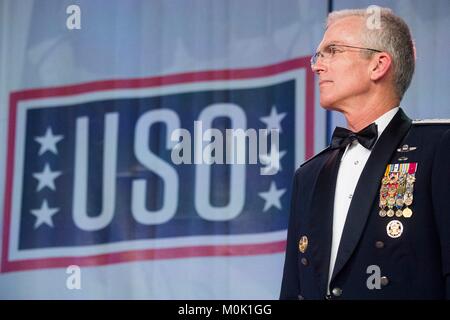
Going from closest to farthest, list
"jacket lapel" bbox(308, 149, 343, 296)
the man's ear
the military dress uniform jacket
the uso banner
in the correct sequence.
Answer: the military dress uniform jacket → "jacket lapel" bbox(308, 149, 343, 296) → the man's ear → the uso banner

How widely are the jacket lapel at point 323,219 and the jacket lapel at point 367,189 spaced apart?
47 millimetres

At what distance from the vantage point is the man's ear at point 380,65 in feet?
6.49

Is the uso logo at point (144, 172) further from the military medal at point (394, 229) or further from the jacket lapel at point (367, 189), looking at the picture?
the military medal at point (394, 229)

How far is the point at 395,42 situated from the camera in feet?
6.57

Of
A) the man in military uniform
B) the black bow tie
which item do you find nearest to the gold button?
the man in military uniform

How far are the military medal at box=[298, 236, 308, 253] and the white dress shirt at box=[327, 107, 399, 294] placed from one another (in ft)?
0.27

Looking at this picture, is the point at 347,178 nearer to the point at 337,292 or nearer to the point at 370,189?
the point at 370,189

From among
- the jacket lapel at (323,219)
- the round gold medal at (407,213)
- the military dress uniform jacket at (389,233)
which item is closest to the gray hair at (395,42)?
the military dress uniform jacket at (389,233)

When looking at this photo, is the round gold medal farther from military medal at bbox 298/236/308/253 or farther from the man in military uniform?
military medal at bbox 298/236/308/253

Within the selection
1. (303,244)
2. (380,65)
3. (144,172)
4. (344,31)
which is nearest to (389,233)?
(303,244)

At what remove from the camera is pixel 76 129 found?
3.72 metres

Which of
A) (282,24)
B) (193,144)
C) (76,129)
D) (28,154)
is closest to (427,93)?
(282,24)

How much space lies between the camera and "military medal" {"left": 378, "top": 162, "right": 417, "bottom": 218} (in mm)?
1771
